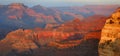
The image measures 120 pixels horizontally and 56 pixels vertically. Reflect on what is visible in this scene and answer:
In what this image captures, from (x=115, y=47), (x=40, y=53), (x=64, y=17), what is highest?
(x=115, y=47)

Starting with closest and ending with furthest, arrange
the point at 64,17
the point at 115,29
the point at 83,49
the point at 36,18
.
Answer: the point at 115,29
the point at 83,49
the point at 36,18
the point at 64,17

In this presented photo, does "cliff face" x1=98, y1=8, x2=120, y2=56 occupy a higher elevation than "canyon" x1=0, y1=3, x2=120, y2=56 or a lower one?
higher

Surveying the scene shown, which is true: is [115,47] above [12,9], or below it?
above

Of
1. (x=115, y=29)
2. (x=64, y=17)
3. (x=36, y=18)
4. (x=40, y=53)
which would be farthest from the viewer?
(x=64, y=17)

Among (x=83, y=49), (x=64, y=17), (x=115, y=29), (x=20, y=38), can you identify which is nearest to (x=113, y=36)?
(x=115, y=29)

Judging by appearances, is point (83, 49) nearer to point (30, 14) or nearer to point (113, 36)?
point (113, 36)

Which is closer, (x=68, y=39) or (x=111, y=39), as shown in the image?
(x=111, y=39)

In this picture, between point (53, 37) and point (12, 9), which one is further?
point (12, 9)

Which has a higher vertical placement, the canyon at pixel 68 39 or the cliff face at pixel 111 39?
the cliff face at pixel 111 39
